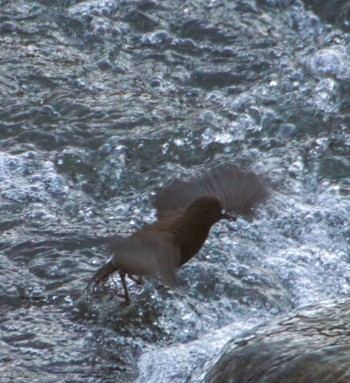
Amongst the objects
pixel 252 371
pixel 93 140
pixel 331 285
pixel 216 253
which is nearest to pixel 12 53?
pixel 93 140

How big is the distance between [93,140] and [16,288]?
5.66 ft

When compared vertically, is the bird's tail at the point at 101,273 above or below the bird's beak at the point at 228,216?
below

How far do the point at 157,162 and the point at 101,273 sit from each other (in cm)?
157

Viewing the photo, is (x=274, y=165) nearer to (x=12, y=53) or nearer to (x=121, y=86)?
(x=121, y=86)

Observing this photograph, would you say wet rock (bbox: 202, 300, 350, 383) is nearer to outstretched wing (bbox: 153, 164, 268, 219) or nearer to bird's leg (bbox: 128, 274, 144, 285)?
outstretched wing (bbox: 153, 164, 268, 219)

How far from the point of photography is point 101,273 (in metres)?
5.27

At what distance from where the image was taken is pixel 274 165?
657 centimetres

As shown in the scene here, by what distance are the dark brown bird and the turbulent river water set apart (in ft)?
1.10

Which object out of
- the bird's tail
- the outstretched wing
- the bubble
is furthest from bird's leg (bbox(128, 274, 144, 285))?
the bubble

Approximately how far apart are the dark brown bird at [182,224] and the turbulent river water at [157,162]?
1.10ft

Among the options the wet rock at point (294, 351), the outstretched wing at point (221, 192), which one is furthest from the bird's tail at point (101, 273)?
the wet rock at point (294, 351)

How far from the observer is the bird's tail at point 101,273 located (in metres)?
5.20

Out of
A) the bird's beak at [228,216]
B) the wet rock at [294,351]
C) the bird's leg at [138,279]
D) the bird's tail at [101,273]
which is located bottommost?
the wet rock at [294,351]

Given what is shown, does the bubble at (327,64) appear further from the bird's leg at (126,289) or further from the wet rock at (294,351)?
the wet rock at (294,351)
